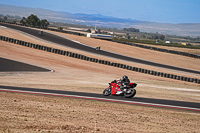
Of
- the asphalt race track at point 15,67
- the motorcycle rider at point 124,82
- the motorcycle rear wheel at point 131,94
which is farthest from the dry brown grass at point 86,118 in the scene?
the asphalt race track at point 15,67

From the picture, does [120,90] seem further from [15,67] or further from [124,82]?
[15,67]

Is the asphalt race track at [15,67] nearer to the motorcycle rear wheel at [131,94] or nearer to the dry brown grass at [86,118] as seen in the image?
the motorcycle rear wheel at [131,94]

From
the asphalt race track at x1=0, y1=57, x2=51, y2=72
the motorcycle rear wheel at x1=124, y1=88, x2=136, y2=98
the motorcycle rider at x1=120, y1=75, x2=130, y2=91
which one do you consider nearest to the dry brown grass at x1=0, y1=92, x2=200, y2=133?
the motorcycle rear wheel at x1=124, y1=88, x2=136, y2=98

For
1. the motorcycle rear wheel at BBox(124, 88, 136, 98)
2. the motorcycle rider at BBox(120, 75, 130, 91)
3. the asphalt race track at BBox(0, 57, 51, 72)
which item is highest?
the motorcycle rider at BBox(120, 75, 130, 91)

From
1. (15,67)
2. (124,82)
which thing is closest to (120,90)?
(124,82)

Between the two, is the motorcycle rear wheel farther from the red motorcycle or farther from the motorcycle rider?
the motorcycle rider

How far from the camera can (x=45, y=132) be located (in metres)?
8.80

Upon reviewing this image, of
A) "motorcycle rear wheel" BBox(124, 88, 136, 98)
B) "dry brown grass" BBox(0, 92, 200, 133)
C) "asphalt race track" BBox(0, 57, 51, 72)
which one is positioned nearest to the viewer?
"dry brown grass" BBox(0, 92, 200, 133)

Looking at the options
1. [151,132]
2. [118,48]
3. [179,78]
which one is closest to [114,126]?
[151,132]

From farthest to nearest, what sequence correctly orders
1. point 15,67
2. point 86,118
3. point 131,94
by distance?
point 15,67, point 131,94, point 86,118

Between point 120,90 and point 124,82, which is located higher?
point 124,82

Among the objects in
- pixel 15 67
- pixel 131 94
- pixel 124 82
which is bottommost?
pixel 15 67

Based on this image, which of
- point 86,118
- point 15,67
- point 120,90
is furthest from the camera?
point 15,67

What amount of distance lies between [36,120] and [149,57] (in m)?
55.0
